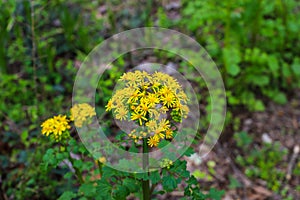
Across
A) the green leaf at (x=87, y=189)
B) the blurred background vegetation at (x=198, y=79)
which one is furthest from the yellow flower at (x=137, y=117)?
the blurred background vegetation at (x=198, y=79)

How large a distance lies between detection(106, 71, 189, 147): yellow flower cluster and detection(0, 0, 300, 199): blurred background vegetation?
1146mm

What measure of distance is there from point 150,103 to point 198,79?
1895mm

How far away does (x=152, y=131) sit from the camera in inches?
56.8

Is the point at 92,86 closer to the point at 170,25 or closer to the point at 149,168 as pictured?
the point at 170,25

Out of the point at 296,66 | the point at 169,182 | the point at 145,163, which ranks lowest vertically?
the point at 169,182

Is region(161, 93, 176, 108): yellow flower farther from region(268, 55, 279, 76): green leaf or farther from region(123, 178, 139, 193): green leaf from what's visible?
region(268, 55, 279, 76): green leaf

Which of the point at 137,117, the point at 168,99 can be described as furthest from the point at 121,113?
the point at 168,99

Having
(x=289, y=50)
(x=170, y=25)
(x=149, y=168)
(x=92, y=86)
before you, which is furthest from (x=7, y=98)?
(x=289, y=50)

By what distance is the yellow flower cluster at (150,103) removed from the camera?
140 cm

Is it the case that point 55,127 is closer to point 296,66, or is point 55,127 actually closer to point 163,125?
point 163,125

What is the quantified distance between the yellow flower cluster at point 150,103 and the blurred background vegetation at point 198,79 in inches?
45.1

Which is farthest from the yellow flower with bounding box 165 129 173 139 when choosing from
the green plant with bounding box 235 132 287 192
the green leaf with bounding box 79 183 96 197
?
the green plant with bounding box 235 132 287 192

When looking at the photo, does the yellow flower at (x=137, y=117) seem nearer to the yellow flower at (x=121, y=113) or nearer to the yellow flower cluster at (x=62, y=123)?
the yellow flower at (x=121, y=113)

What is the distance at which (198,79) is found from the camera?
3.22 meters
